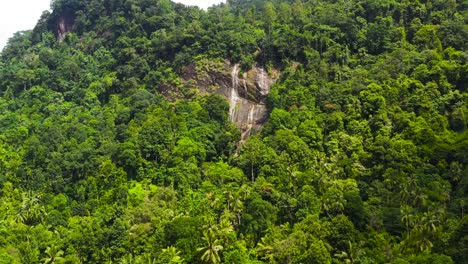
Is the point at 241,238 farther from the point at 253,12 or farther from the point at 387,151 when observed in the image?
the point at 253,12

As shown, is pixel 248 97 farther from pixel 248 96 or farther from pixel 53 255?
pixel 53 255

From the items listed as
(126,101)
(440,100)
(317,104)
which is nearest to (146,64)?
(126,101)

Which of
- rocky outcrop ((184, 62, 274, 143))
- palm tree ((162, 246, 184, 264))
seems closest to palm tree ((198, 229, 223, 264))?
palm tree ((162, 246, 184, 264))

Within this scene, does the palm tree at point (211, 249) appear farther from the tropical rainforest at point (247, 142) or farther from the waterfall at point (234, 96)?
the waterfall at point (234, 96)

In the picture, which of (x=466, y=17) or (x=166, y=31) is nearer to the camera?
(x=466, y=17)

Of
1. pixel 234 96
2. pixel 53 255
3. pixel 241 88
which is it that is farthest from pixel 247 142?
pixel 53 255

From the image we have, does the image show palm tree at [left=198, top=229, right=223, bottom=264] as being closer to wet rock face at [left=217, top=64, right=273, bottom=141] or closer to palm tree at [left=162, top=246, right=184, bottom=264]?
palm tree at [left=162, top=246, right=184, bottom=264]

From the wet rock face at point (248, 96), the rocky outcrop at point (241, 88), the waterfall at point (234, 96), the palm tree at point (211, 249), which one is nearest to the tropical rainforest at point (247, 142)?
the palm tree at point (211, 249)
